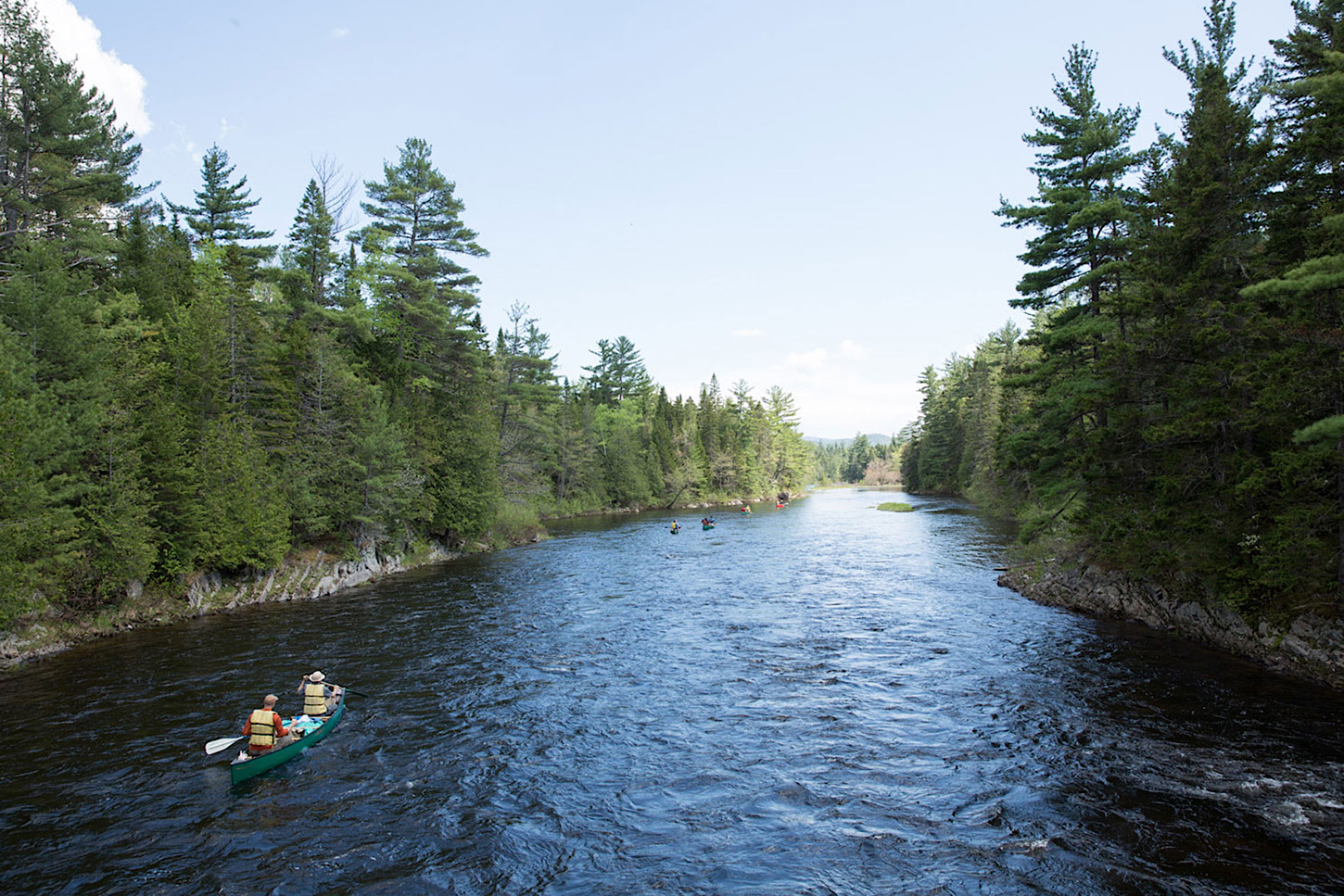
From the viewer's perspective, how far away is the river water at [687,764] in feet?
29.2

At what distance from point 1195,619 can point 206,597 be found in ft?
106

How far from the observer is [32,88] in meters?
26.4

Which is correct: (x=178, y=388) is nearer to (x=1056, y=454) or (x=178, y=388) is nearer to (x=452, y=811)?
(x=452, y=811)

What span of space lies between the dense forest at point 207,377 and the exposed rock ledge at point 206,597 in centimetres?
62

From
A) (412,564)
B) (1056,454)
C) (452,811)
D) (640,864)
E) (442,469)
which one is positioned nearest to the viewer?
(640,864)

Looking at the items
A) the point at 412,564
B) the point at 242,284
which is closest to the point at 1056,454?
the point at 412,564

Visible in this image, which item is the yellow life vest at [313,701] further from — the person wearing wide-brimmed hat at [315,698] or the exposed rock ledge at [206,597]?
the exposed rock ledge at [206,597]

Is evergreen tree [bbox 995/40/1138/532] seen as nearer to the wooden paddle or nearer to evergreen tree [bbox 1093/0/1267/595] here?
evergreen tree [bbox 1093/0/1267/595]

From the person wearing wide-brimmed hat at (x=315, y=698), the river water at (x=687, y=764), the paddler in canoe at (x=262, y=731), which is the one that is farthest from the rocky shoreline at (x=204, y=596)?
the paddler in canoe at (x=262, y=731)

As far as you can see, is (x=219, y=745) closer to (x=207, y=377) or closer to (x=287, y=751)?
(x=287, y=751)

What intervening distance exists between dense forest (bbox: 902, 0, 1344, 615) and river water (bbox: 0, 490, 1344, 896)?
307cm

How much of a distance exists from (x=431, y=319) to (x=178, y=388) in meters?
15.5

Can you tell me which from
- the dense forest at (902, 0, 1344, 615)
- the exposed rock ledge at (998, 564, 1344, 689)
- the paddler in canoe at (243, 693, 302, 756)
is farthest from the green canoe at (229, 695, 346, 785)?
the exposed rock ledge at (998, 564, 1344, 689)

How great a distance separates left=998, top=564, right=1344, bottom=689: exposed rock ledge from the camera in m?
14.0
